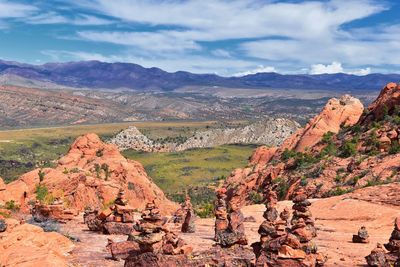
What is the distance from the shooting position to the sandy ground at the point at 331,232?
2864 cm

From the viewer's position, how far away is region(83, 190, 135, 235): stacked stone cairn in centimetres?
3838

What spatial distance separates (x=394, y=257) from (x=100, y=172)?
6003 centimetres

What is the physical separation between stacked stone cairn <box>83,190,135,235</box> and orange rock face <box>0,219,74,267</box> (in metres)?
6.19

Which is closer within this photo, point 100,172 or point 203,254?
point 203,254

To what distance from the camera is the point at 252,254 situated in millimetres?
26531

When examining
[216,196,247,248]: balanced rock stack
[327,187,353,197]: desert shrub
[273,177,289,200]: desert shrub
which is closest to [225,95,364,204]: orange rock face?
[273,177,289,200]: desert shrub

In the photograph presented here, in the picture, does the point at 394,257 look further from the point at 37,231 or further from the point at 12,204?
the point at 12,204

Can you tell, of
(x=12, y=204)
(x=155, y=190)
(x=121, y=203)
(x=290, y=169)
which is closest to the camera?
(x=121, y=203)

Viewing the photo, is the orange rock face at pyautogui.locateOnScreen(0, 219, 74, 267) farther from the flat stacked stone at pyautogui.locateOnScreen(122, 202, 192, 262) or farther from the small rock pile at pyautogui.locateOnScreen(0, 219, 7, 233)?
the flat stacked stone at pyautogui.locateOnScreen(122, 202, 192, 262)

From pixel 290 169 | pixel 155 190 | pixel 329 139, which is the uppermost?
pixel 329 139

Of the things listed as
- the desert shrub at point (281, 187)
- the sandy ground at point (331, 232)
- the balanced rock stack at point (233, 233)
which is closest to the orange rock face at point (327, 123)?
the desert shrub at point (281, 187)

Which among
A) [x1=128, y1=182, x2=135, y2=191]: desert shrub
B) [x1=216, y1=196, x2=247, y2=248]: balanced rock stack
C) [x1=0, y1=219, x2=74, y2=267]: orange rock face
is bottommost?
[x1=128, y1=182, x2=135, y2=191]: desert shrub

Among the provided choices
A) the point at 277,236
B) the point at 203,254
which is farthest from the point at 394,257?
the point at 203,254

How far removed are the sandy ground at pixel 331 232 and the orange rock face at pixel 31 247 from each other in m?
1.08
